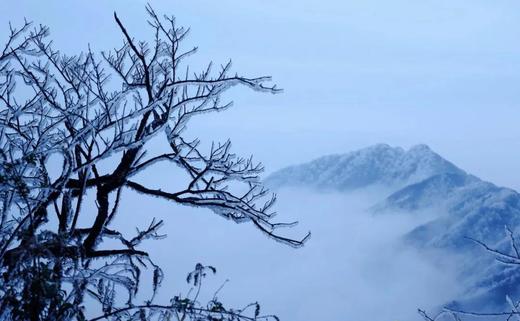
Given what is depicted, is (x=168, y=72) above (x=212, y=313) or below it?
above

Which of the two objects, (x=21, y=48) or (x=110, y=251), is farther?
(x=21, y=48)

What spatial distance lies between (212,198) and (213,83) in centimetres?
160

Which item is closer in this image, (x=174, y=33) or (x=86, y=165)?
(x=86, y=165)

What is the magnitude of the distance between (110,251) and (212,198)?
1.53 m

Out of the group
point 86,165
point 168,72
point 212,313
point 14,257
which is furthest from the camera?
point 168,72

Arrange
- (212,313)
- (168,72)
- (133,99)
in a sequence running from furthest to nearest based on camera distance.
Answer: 1. (133,99)
2. (168,72)
3. (212,313)

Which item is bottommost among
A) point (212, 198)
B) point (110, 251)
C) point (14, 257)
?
point (14, 257)

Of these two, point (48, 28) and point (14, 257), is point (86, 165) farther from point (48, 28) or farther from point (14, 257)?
point (48, 28)

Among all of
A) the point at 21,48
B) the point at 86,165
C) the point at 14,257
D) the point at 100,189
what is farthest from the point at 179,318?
the point at 21,48

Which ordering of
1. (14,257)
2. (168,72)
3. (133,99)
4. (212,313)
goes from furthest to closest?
(133,99) → (168,72) → (212,313) → (14,257)

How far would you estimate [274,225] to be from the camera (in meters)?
7.38

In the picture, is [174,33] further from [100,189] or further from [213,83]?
[100,189]

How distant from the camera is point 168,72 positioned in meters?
6.87

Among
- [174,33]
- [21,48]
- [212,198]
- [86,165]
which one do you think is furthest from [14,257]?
[21,48]
